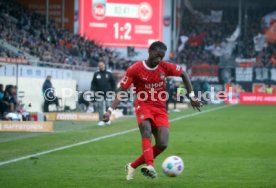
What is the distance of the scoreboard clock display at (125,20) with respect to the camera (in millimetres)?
41031

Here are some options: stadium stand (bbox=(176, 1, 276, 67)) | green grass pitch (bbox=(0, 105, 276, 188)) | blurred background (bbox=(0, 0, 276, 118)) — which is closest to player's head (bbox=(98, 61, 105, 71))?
blurred background (bbox=(0, 0, 276, 118))

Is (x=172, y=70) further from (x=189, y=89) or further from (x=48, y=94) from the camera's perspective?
(x=48, y=94)

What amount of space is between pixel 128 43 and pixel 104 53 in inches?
286

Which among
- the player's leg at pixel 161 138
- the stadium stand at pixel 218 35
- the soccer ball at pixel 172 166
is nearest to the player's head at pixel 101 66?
the player's leg at pixel 161 138

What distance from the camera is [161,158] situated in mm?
13586

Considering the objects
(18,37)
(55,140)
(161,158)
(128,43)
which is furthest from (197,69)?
(161,158)

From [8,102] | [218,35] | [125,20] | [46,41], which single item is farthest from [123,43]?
[218,35]

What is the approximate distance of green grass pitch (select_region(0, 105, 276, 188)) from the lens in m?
9.99

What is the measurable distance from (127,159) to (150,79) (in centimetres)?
339

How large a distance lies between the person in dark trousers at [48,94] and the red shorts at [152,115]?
19.1 m

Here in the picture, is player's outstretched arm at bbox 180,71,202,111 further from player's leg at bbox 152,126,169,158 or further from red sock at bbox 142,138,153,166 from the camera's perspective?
red sock at bbox 142,138,153,166

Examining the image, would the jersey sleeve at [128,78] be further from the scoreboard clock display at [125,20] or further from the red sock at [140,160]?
the scoreboard clock display at [125,20]

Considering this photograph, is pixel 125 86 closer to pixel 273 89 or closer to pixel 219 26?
pixel 273 89

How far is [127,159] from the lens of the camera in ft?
43.8
